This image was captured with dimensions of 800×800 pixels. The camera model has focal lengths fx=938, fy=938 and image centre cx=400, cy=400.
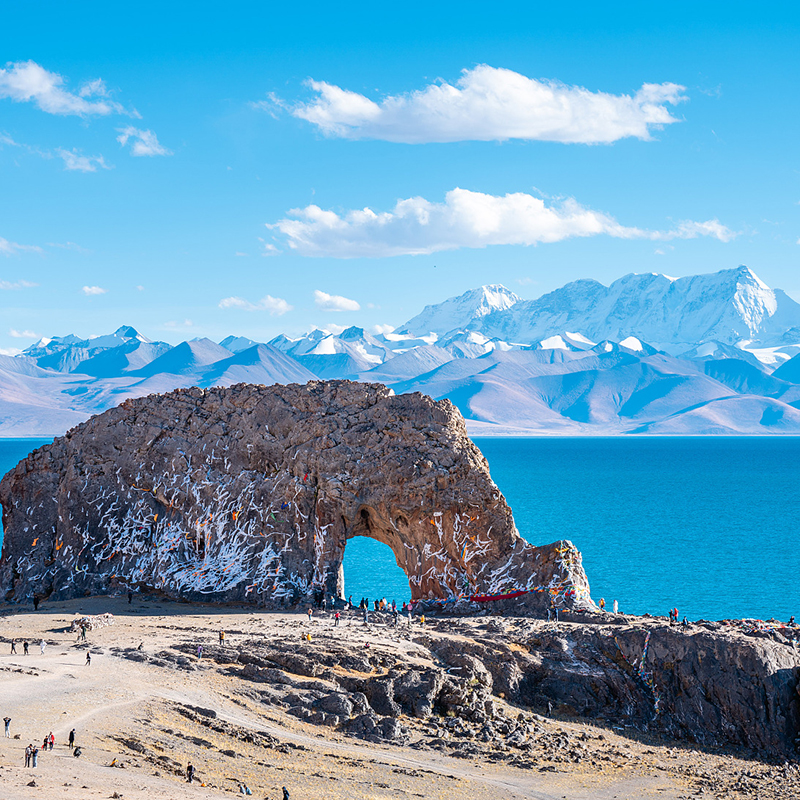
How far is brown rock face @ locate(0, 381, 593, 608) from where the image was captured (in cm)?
5325

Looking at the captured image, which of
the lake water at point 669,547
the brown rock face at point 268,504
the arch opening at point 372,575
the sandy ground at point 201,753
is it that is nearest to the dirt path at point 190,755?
Answer: the sandy ground at point 201,753

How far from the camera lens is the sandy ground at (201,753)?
28.2 m

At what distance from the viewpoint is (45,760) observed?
27.7 m

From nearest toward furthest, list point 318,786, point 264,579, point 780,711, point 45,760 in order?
point 45,760, point 318,786, point 780,711, point 264,579

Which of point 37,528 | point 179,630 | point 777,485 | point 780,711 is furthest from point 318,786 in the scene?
point 777,485

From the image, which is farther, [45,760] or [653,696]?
[653,696]

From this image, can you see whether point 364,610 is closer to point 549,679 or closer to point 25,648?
point 549,679

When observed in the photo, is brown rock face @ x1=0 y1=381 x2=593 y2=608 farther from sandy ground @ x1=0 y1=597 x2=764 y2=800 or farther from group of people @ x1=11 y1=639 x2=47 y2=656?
group of people @ x1=11 y1=639 x2=47 y2=656

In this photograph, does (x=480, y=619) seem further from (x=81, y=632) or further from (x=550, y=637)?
(x=81, y=632)

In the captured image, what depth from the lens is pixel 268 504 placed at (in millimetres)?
54594

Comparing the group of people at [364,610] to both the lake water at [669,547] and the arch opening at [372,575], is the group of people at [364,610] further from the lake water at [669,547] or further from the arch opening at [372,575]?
the lake water at [669,547]

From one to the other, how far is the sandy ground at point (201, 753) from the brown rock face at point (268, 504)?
11817mm

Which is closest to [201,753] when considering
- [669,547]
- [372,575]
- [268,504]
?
[268,504]

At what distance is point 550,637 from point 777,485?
163m
